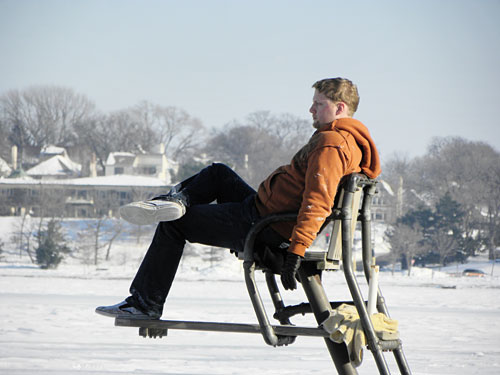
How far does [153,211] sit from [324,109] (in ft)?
3.27

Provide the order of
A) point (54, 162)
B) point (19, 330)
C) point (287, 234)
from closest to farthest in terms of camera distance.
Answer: point (287, 234), point (19, 330), point (54, 162)

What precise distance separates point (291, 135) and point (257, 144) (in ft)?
19.4

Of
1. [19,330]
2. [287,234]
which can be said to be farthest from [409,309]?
[287,234]

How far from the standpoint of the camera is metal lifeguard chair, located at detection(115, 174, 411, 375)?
3564 millimetres

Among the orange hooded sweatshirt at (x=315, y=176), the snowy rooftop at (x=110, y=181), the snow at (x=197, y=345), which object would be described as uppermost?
the orange hooded sweatshirt at (x=315, y=176)

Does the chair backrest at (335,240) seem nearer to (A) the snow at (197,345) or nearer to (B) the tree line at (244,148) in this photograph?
(A) the snow at (197,345)

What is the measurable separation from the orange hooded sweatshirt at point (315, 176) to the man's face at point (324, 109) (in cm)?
7

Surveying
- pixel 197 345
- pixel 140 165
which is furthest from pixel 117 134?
pixel 197 345

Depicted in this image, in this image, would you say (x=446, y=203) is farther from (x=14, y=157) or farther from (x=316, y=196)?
(x=14, y=157)

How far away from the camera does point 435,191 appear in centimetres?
7706

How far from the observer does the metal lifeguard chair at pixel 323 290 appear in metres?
3.56

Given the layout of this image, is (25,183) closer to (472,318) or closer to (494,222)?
(494,222)

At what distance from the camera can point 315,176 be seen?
11.7ft

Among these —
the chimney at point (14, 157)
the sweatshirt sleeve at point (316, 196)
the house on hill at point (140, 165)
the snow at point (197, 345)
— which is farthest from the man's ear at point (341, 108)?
the chimney at point (14, 157)
